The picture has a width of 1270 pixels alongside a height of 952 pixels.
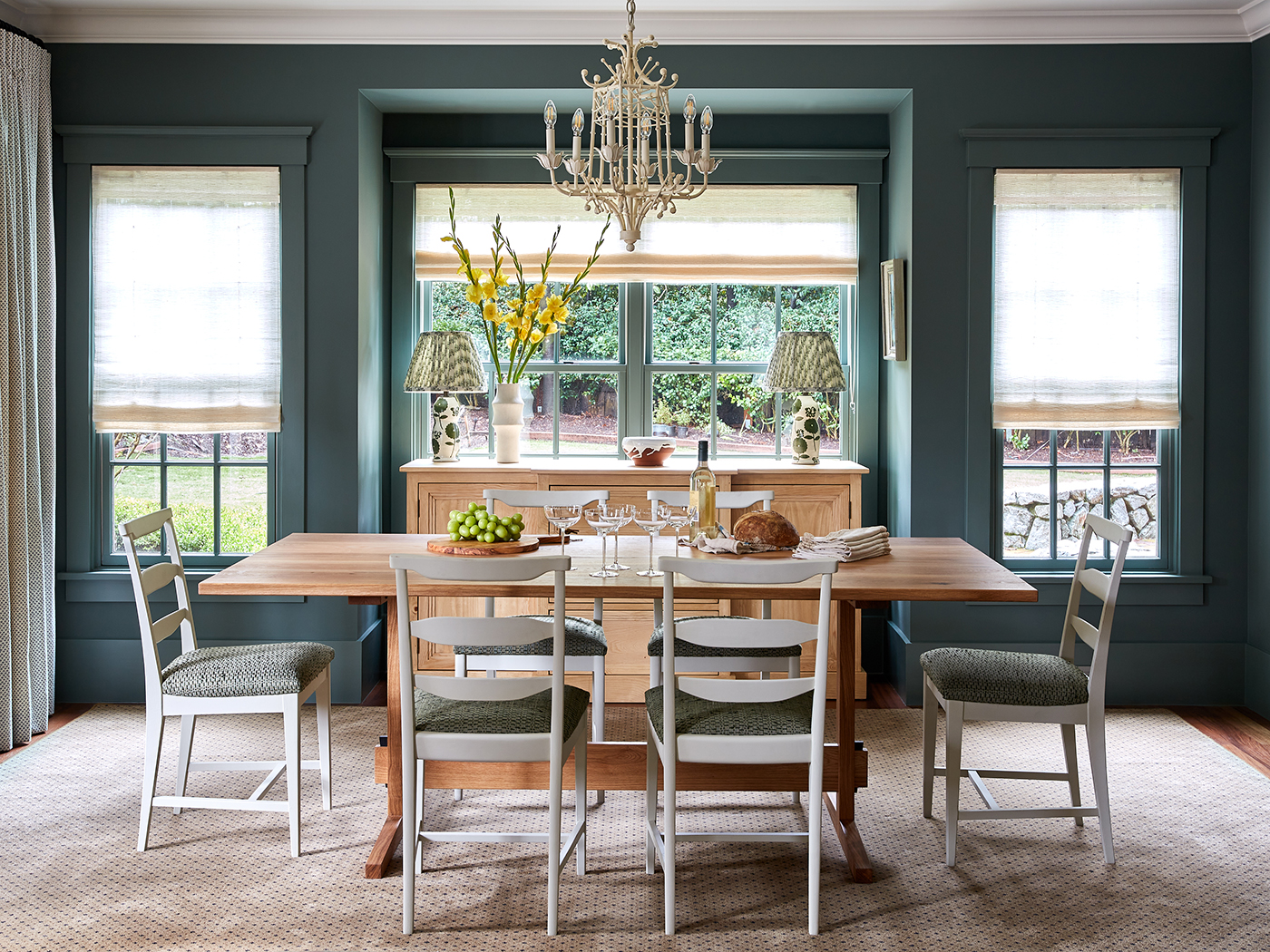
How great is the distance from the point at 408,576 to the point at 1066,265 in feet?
10.1

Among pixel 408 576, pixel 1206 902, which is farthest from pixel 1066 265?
pixel 408 576

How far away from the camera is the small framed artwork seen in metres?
4.29

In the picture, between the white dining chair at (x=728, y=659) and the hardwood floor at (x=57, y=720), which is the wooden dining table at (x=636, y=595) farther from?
the hardwood floor at (x=57, y=720)

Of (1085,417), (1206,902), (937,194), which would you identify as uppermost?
(937,194)

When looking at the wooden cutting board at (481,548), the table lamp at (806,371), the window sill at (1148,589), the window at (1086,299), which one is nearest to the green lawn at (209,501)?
the wooden cutting board at (481,548)

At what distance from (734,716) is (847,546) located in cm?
71

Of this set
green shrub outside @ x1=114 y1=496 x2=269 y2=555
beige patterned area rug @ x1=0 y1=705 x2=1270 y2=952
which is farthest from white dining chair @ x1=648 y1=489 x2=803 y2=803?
green shrub outside @ x1=114 y1=496 x2=269 y2=555

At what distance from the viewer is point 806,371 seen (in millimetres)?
4375

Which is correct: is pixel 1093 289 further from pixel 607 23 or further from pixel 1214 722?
pixel 607 23

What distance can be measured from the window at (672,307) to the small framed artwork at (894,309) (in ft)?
0.95

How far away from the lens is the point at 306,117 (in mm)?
4195

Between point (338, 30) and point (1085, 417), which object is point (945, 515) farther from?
point (338, 30)

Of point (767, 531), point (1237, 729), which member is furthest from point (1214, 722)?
point (767, 531)

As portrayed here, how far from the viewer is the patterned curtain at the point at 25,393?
375cm
